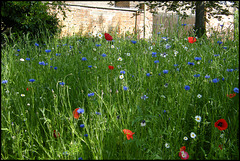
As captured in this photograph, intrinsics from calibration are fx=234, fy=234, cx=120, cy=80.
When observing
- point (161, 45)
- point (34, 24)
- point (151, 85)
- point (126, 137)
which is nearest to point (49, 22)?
point (34, 24)

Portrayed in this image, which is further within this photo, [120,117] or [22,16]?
[22,16]

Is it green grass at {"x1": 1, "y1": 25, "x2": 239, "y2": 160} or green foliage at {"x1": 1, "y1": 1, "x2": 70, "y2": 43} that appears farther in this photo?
green foliage at {"x1": 1, "y1": 1, "x2": 70, "y2": 43}

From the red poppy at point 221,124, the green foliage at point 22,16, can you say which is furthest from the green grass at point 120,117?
the green foliage at point 22,16

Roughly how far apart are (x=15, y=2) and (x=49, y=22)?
37.6 inches

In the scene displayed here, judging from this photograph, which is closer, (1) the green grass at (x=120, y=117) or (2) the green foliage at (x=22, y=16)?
(1) the green grass at (x=120, y=117)

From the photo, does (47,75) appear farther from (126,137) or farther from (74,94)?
(126,137)

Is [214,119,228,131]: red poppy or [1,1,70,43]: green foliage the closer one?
[214,119,228,131]: red poppy

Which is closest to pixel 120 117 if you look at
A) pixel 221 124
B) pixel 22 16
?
pixel 221 124

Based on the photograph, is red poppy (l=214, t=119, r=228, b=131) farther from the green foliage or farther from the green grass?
the green foliage

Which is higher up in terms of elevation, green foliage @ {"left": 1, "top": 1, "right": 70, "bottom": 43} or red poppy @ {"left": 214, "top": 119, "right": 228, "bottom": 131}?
green foliage @ {"left": 1, "top": 1, "right": 70, "bottom": 43}

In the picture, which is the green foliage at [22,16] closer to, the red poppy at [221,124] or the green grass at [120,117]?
the green grass at [120,117]

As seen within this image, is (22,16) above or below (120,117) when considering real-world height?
above

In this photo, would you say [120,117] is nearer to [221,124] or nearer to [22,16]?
[221,124]

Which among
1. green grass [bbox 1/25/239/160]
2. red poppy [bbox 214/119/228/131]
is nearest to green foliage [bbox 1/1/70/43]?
green grass [bbox 1/25/239/160]
